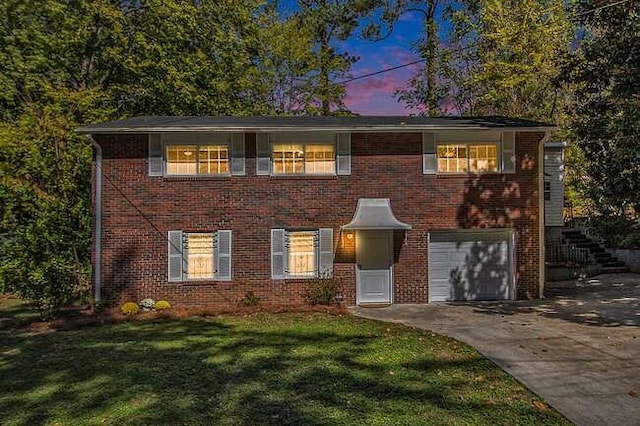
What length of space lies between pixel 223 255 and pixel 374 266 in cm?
467

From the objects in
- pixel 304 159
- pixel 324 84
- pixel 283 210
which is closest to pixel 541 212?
pixel 304 159

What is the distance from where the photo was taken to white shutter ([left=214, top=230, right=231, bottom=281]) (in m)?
13.7

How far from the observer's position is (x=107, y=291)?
528 inches

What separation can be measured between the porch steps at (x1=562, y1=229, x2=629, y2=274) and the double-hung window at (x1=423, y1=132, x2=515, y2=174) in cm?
976

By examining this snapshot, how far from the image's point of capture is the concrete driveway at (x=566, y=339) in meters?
6.21

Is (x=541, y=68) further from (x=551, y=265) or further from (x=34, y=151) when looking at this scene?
(x=34, y=151)

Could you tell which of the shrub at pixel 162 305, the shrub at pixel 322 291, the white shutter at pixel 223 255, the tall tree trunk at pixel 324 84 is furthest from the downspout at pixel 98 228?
the tall tree trunk at pixel 324 84

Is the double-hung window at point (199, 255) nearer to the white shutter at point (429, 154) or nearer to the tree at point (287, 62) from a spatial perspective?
the white shutter at point (429, 154)

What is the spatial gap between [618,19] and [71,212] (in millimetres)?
17885

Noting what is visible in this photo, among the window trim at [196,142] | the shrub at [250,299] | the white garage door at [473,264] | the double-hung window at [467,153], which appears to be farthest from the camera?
the white garage door at [473,264]

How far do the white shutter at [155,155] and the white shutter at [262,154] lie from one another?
293cm

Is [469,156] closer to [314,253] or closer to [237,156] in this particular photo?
[314,253]

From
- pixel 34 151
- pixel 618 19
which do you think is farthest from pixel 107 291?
pixel 618 19

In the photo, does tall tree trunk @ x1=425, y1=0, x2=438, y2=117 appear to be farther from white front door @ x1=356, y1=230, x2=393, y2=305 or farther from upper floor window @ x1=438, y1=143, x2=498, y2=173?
white front door @ x1=356, y1=230, x2=393, y2=305
